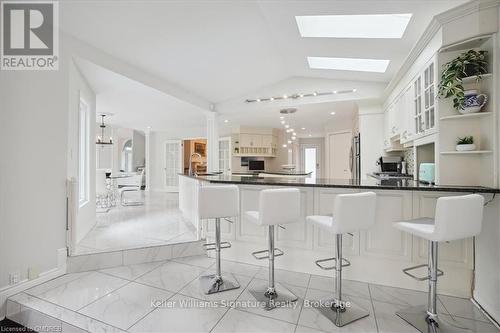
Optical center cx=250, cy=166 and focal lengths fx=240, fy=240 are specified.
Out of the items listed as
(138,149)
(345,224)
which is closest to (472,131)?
(345,224)

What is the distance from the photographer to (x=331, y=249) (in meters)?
2.62

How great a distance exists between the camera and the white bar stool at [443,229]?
5.23 feet

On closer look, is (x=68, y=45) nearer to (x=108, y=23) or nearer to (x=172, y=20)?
(x=108, y=23)

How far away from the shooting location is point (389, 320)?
186 centimetres

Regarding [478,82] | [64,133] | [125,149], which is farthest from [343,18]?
[125,149]

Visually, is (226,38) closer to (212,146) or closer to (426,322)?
(212,146)

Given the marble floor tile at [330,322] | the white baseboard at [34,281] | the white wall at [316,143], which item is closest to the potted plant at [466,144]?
the marble floor tile at [330,322]

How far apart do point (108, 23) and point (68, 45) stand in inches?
22.2

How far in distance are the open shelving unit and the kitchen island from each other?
0.58 feet

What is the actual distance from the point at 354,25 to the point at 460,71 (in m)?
1.24

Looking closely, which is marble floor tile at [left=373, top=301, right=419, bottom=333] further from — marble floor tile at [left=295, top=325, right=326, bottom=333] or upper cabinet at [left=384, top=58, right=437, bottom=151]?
upper cabinet at [left=384, top=58, right=437, bottom=151]

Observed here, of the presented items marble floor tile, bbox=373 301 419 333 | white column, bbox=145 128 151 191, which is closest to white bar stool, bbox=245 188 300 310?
marble floor tile, bbox=373 301 419 333

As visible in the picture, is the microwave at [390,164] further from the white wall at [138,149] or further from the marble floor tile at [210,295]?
the white wall at [138,149]

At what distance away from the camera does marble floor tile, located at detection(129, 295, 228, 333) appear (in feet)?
5.73
